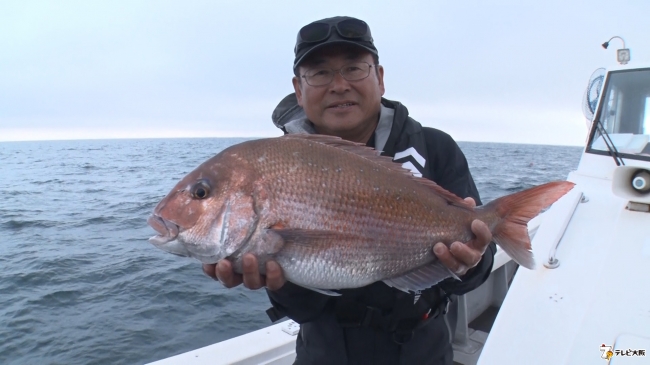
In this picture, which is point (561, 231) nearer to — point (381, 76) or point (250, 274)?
point (381, 76)

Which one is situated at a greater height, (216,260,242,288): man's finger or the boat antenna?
the boat antenna

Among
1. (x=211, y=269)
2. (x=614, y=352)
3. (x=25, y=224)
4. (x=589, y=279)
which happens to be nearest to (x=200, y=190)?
(x=211, y=269)

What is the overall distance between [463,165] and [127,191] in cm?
2057

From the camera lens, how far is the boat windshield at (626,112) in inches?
173

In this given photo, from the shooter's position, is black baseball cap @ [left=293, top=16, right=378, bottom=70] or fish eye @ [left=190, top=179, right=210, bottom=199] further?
black baseball cap @ [left=293, top=16, right=378, bottom=70]

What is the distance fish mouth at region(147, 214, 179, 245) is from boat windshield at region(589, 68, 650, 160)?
4.40 metres

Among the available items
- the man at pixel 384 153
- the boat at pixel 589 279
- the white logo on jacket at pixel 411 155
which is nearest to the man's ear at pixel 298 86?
the man at pixel 384 153

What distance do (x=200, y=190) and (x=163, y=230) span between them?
0.80ft

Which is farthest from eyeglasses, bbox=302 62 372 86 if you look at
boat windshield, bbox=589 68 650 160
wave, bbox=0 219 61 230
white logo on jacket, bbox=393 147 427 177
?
Result: wave, bbox=0 219 61 230

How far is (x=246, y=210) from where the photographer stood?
1.92 meters

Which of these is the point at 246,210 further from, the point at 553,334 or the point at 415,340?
the point at 553,334

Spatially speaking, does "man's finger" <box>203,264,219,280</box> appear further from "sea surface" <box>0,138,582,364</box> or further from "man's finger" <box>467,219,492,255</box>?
"sea surface" <box>0,138,582,364</box>

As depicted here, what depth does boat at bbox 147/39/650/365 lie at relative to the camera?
2430mm

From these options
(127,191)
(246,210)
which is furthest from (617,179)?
(127,191)
